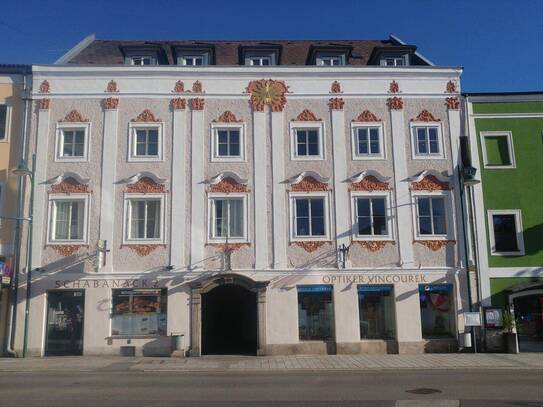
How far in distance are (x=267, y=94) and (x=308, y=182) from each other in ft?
13.8

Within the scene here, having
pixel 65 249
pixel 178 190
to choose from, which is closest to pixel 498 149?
pixel 178 190

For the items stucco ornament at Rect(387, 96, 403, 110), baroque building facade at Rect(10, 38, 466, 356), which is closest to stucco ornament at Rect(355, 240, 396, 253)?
baroque building facade at Rect(10, 38, 466, 356)

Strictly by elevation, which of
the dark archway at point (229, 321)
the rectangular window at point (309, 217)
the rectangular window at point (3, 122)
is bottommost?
the dark archway at point (229, 321)

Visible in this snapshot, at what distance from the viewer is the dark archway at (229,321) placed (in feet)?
74.5

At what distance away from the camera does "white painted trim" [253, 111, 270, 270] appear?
74.1ft

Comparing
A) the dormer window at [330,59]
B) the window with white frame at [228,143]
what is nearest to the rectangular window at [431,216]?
the dormer window at [330,59]

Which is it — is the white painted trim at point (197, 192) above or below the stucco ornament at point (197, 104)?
below

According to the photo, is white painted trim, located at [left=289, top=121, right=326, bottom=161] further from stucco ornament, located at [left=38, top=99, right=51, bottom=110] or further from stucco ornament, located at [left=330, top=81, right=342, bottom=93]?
stucco ornament, located at [left=38, top=99, right=51, bottom=110]

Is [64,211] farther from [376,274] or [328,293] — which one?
[376,274]

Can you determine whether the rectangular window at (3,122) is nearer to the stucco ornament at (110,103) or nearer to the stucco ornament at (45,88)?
the stucco ornament at (45,88)

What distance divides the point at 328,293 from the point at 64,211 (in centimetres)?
1133

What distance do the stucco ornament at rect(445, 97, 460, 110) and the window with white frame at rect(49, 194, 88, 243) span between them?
15814 millimetres

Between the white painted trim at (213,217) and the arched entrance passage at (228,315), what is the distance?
154 cm

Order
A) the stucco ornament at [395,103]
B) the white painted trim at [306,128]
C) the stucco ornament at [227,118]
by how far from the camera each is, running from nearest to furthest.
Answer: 1. the white painted trim at [306,128]
2. the stucco ornament at [227,118]
3. the stucco ornament at [395,103]
